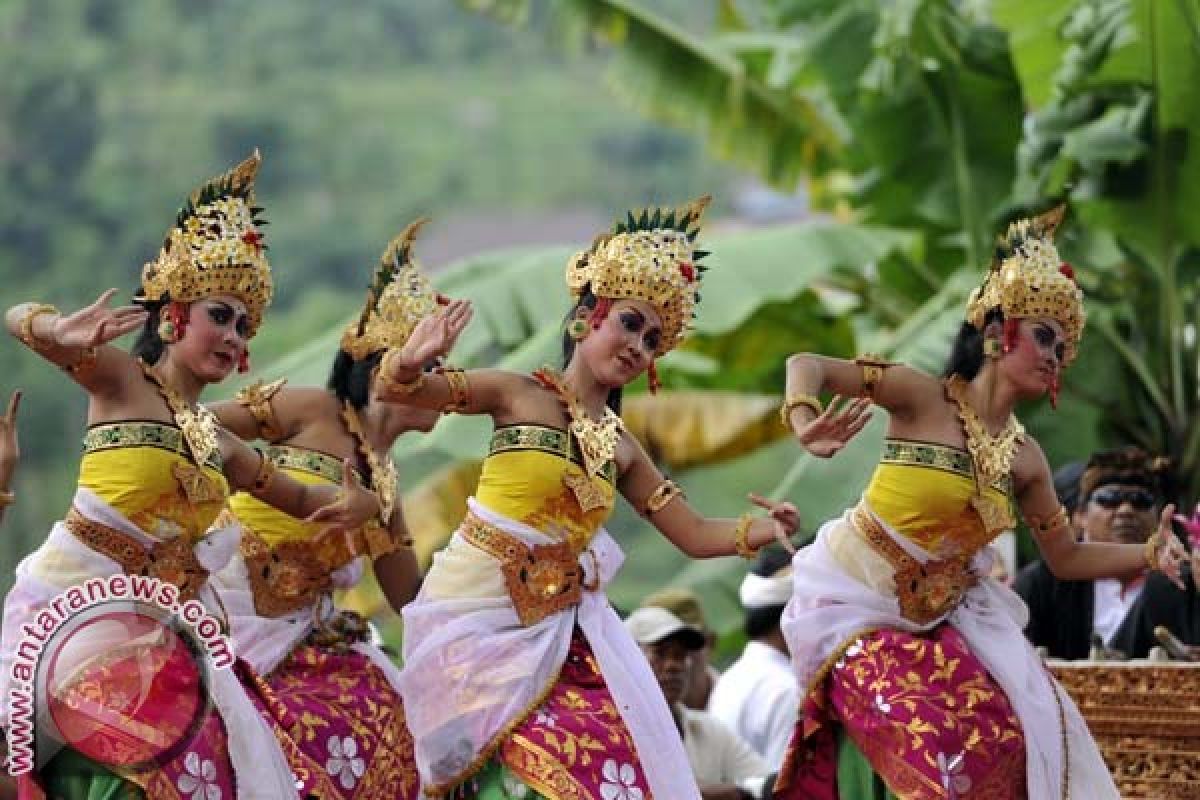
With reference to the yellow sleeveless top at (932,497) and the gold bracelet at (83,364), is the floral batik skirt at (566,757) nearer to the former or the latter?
the yellow sleeveless top at (932,497)

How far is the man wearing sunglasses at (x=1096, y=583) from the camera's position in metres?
10.8

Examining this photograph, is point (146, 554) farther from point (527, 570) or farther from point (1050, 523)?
point (1050, 523)

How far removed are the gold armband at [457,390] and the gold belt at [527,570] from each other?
0.35 m

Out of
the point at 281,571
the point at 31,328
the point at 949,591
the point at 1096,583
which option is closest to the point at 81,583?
the point at 31,328

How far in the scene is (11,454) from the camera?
304 inches

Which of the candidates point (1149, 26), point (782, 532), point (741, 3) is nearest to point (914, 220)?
point (1149, 26)

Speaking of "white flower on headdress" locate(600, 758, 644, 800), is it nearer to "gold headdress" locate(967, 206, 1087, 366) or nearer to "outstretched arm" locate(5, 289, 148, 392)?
"outstretched arm" locate(5, 289, 148, 392)

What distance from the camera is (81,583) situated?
784cm

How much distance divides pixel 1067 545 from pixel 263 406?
271cm

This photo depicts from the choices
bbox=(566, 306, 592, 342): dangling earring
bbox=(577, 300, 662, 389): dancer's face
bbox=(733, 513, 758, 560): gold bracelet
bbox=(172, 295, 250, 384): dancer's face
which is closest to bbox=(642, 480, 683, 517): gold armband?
bbox=(733, 513, 758, 560): gold bracelet

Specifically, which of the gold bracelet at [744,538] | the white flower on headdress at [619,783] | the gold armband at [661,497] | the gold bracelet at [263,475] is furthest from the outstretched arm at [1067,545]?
the gold bracelet at [263,475]

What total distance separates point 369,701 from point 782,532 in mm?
1782

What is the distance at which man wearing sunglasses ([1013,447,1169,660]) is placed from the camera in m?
10.8

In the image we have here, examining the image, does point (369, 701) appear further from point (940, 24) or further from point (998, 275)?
point (940, 24)
